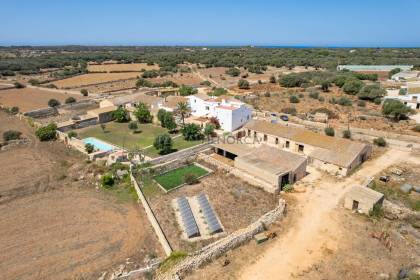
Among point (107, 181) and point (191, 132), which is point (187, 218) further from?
point (191, 132)

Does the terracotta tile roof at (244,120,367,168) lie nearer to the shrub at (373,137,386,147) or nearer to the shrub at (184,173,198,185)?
the shrub at (373,137,386,147)

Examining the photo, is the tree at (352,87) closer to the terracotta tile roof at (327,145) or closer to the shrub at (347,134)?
the shrub at (347,134)

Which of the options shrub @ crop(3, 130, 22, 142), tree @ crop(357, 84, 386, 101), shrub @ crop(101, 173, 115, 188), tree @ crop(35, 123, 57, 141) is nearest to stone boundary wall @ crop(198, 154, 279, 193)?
shrub @ crop(101, 173, 115, 188)

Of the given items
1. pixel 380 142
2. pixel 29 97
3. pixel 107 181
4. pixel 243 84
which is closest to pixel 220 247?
pixel 107 181

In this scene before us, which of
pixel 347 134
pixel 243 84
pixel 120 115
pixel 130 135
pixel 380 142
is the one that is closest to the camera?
pixel 380 142

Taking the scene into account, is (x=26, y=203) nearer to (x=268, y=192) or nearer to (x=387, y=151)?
(x=268, y=192)

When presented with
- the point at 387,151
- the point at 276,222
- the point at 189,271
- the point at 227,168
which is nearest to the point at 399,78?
the point at 387,151
